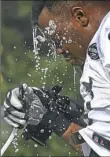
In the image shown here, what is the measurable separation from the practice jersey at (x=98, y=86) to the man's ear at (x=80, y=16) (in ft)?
0.20

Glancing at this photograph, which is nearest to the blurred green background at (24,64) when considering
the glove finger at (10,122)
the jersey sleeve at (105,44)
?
the glove finger at (10,122)

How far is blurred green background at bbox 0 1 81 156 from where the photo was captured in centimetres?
246

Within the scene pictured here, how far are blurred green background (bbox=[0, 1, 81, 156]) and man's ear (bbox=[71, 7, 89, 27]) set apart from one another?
6.2 inches

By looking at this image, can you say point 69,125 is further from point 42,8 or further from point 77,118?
point 42,8

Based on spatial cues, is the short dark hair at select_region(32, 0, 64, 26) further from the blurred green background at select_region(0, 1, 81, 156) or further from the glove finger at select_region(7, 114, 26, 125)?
the glove finger at select_region(7, 114, 26, 125)

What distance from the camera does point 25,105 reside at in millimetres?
2477

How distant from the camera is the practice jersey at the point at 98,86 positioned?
2.39 metres

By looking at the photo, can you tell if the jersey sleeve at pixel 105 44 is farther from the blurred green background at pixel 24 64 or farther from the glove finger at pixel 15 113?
the glove finger at pixel 15 113

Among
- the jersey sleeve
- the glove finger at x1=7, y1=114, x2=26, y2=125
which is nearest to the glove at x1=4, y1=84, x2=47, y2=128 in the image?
the glove finger at x1=7, y1=114, x2=26, y2=125

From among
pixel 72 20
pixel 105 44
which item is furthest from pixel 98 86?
pixel 72 20

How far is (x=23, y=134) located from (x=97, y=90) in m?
0.34

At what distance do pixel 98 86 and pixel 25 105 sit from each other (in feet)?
A: 0.97

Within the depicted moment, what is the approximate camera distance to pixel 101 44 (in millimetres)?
2383

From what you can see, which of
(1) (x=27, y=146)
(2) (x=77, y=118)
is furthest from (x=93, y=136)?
(1) (x=27, y=146)
